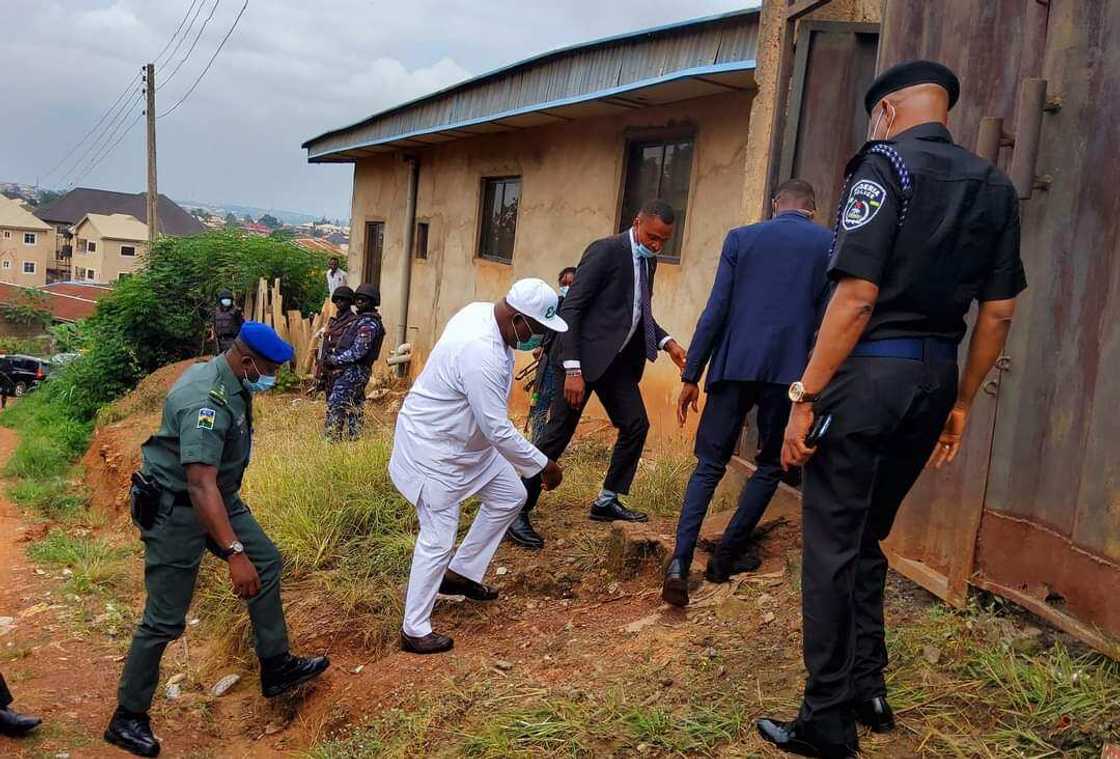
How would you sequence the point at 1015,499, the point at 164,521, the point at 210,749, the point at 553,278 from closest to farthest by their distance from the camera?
1. the point at 1015,499
2. the point at 164,521
3. the point at 210,749
4. the point at 553,278

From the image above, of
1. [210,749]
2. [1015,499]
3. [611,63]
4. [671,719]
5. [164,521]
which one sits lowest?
[210,749]

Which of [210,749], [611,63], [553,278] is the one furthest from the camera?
[553,278]

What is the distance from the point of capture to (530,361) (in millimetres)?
9969

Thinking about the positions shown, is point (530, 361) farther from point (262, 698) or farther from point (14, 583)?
point (262, 698)

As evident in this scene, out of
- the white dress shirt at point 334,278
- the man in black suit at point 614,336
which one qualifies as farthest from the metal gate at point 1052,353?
the white dress shirt at point 334,278

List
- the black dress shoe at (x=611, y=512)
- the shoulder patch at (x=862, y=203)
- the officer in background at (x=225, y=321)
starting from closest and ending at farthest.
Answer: the shoulder patch at (x=862, y=203) < the black dress shoe at (x=611, y=512) < the officer in background at (x=225, y=321)

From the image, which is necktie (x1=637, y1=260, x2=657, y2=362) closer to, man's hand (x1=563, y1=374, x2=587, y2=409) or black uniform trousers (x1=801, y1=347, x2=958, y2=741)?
man's hand (x1=563, y1=374, x2=587, y2=409)

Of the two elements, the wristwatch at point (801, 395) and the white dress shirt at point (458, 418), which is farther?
the white dress shirt at point (458, 418)

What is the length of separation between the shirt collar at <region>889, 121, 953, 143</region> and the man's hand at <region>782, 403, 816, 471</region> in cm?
75

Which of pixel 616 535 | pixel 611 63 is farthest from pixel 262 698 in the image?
pixel 611 63

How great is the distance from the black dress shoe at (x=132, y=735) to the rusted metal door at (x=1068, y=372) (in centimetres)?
327

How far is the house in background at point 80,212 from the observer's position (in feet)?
229

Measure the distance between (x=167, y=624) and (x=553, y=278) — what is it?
6.70m

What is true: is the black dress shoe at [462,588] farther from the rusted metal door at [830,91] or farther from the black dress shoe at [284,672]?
the rusted metal door at [830,91]
